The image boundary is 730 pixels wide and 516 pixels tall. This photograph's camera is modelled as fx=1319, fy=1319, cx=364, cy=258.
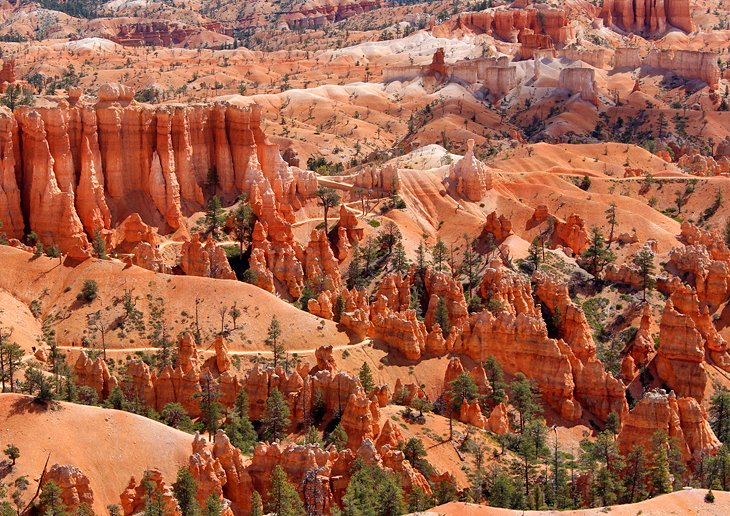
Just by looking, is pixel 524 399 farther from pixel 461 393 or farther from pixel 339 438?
pixel 339 438

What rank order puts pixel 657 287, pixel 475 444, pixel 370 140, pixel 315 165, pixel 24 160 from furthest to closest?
pixel 370 140, pixel 315 165, pixel 657 287, pixel 24 160, pixel 475 444

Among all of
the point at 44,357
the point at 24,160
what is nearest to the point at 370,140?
the point at 24,160

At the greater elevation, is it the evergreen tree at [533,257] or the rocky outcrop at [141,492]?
the rocky outcrop at [141,492]

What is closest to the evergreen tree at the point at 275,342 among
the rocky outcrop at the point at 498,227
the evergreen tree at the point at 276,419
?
the evergreen tree at the point at 276,419

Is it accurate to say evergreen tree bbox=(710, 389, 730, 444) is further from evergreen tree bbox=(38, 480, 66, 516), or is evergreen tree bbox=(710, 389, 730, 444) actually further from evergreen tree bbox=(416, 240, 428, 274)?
evergreen tree bbox=(38, 480, 66, 516)

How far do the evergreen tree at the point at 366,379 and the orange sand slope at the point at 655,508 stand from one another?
18509 mm

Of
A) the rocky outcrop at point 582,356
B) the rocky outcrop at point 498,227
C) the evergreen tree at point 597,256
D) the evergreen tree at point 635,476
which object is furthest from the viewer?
the rocky outcrop at point 498,227

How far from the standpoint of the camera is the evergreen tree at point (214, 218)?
107 meters

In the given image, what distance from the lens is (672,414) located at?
80938mm

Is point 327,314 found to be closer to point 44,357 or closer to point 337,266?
point 337,266

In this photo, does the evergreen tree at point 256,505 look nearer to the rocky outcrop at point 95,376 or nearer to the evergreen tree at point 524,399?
the rocky outcrop at point 95,376

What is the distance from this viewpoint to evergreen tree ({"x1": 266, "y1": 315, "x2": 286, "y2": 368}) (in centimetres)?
8512

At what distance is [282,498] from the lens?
6316 cm

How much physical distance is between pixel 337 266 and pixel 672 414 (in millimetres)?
34988
